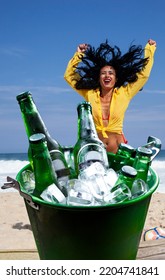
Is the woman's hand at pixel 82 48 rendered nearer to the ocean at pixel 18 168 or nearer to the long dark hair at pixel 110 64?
the long dark hair at pixel 110 64

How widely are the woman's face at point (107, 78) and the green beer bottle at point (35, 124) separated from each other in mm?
1957

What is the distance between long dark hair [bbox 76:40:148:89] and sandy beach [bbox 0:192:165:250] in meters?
1.81

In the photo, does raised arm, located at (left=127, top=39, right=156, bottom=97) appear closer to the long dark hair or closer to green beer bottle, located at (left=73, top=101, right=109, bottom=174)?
the long dark hair

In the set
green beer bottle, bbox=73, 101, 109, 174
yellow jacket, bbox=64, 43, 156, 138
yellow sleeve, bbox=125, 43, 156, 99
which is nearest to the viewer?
green beer bottle, bbox=73, 101, 109, 174

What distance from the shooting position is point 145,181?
1.58 m

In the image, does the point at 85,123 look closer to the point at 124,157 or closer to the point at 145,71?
the point at 124,157

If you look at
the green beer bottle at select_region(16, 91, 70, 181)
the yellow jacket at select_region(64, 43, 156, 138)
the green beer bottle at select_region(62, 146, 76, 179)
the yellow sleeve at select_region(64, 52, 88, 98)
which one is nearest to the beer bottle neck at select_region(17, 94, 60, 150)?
the green beer bottle at select_region(16, 91, 70, 181)

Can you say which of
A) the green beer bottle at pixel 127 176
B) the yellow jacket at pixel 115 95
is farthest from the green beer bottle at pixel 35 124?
the yellow jacket at pixel 115 95

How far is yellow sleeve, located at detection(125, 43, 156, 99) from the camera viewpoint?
362cm

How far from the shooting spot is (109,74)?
3521 millimetres

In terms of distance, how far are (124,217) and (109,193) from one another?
113mm

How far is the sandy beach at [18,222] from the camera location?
3.69 meters

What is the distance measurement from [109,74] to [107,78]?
0.15 feet

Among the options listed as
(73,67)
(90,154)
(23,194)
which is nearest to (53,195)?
(23,194)
